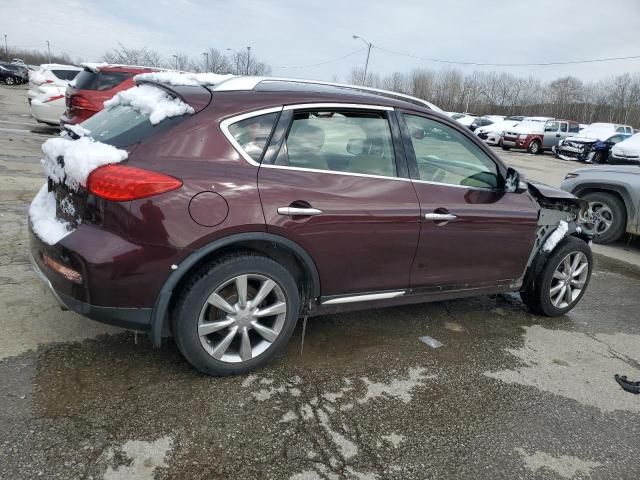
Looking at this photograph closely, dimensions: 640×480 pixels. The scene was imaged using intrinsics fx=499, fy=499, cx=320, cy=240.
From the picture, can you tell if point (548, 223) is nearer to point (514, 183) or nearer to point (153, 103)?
point (514, 183)

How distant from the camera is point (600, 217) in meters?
7.36

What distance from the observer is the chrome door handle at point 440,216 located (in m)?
3.31

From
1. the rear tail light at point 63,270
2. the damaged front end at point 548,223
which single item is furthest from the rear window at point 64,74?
the damaged front end at point 548,223

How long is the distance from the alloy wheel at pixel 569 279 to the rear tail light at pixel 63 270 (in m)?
3.62

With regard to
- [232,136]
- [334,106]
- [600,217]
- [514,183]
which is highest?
[334,106]

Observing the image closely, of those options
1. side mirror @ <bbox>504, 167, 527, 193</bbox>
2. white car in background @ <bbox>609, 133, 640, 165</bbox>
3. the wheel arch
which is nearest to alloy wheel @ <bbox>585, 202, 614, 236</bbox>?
the wheel arch

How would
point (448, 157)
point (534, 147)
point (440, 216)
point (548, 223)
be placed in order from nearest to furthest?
point (440, 216), point (448, 157), point (548, 223), point (534, 147)

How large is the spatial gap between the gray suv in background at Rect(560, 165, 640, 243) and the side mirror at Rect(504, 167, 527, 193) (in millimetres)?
3836

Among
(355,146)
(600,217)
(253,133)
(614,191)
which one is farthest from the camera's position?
(600,217)

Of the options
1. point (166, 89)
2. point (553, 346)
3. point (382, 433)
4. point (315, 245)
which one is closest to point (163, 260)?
point (315, 245)

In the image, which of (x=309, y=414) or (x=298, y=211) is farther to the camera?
(x=298, y=211)

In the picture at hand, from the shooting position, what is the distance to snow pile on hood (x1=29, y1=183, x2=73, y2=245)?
269cm

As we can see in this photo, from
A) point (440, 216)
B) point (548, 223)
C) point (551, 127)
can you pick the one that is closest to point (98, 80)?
point (440, 216)

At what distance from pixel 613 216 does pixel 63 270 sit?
7215 mm
